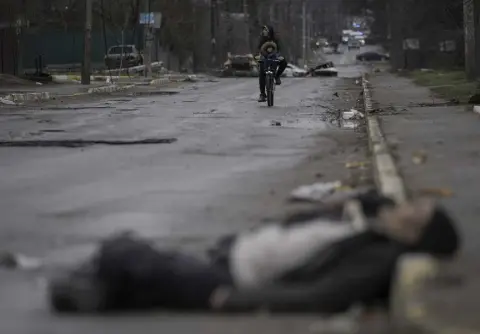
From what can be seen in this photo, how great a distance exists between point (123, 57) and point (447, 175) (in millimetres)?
51717

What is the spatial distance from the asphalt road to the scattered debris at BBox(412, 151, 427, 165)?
2.98ft

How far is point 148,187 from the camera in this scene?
406 inches

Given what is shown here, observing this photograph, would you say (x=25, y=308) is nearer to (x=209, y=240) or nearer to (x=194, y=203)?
(x=209, y=240)

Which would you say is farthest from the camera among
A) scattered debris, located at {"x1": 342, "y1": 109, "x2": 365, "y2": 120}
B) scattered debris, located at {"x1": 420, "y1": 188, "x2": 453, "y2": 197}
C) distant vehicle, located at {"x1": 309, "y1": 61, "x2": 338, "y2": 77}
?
distant vehicle, located at {"x1": 309, "y1": 61, "x2": 338, "y2": 77}

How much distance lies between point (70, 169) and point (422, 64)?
63039mm

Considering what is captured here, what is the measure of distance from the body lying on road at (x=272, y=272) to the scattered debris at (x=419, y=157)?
5.05 meters

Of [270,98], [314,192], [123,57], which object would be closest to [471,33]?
[270,98]

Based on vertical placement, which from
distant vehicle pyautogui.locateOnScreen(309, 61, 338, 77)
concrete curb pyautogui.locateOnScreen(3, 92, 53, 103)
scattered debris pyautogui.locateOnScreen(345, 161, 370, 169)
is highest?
distant vehicle pyautogui.locateOnScreen(309, 61, 338, 77)

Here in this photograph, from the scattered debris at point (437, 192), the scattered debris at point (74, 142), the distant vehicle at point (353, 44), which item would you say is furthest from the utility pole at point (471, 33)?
the distant vehicle at point (353, 44)

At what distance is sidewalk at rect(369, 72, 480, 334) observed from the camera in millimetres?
5200

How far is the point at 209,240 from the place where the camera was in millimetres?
7383

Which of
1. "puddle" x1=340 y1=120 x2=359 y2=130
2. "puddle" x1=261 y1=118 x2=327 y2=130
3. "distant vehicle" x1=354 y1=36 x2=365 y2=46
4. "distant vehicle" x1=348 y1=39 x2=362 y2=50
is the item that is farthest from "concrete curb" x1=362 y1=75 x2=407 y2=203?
"distant vehicle" x1=354 y1=36 x2=365 y2=46

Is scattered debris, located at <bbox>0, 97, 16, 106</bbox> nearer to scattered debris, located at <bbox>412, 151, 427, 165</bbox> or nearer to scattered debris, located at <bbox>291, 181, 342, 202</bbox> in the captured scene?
scattered debris, located at <bbox>412, 151, 427, 165</bbox>

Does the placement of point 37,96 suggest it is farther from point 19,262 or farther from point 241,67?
point 241,67
